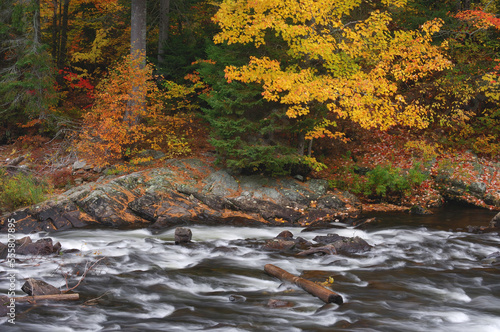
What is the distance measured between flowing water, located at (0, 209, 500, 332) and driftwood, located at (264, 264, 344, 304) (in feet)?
0.34

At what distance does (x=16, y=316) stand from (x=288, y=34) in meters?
8.95

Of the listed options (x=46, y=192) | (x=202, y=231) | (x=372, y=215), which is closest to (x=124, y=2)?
(x=46, y=192)

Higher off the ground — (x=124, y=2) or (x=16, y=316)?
(x=124, y=2)

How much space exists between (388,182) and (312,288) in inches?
299

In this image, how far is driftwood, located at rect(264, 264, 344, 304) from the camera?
253 inches

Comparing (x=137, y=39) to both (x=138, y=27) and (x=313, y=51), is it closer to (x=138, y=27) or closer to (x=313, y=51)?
(x=138, y=27)

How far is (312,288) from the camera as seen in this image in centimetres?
668

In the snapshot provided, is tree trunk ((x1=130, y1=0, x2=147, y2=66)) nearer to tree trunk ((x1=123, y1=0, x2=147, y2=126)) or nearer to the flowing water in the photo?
tree trunk ((x1=123, y1=0, x2=147, y2=126))

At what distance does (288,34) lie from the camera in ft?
37.2

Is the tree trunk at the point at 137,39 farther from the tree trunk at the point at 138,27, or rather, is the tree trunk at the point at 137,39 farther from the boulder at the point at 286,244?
the boulder at the point at 286,244

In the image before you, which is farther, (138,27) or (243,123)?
(138,27)

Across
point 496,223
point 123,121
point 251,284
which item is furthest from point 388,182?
point 123,121

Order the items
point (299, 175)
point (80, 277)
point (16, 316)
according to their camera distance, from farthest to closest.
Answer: point (299, 175) < point (80, 277) < point (16, 316)

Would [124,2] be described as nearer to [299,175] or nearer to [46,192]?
[46,192]
